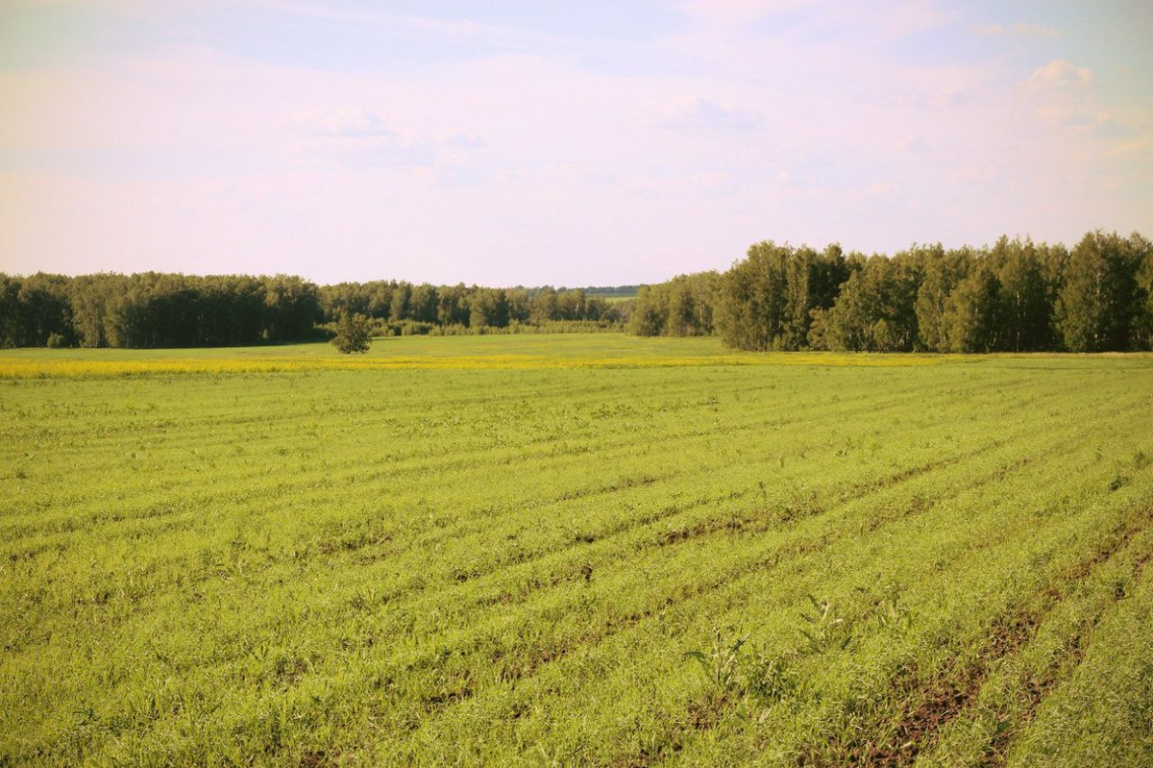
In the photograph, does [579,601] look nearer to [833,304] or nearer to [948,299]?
[948,299]

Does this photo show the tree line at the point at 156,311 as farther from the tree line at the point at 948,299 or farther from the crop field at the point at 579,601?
the crop field at the point at 579,601

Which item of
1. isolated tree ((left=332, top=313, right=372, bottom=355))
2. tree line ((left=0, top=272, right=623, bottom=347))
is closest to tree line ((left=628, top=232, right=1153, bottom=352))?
isolated tree ((left=332, top=313, right=372, bottom=355))

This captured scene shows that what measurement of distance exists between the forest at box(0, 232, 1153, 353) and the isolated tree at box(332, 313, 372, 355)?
39262 millimetres

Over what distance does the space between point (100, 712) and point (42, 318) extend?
118152mm

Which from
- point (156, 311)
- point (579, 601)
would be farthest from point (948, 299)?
point (156, 311)

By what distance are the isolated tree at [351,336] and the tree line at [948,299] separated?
42096mm

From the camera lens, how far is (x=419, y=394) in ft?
119

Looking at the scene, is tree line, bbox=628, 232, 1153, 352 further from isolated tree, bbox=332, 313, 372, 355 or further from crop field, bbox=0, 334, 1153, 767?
crop field, bbox=0, 334, 1153, 767

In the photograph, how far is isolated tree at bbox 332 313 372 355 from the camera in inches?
3162

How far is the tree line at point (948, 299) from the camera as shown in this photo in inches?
2859

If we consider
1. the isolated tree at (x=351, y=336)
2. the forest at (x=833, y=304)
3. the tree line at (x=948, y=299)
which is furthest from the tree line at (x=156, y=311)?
the tree line at (x=948, y=299)

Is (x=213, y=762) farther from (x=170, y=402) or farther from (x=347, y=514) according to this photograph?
(x=170, y=402)

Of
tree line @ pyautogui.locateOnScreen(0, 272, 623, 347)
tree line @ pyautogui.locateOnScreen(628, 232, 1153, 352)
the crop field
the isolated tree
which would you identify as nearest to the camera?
the crop field

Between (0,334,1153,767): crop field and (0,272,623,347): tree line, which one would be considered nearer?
(0,334,1153,767): crop field
